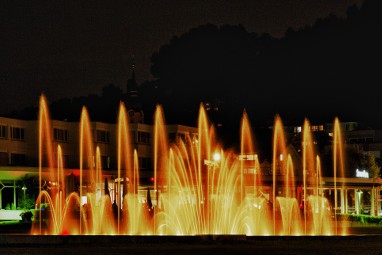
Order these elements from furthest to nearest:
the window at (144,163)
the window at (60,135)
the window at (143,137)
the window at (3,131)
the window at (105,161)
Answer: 1. the window at (143,137)
2. the window at (144,163)
3. the window at (105,161)
4. the window at (60,135)
5. the window at (3,131)

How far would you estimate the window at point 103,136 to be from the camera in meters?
75.6

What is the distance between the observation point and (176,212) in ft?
119

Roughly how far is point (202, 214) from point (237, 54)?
11484 cm

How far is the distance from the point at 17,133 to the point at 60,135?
541 cm

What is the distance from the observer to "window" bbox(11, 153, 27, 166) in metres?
65.6

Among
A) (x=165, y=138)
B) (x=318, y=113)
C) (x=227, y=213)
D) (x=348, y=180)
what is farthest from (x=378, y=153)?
(x=227, y=213)

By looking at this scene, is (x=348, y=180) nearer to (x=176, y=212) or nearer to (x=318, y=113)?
(x=176, y=212)

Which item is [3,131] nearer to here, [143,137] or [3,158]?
[3,158]

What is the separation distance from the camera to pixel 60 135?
234ft

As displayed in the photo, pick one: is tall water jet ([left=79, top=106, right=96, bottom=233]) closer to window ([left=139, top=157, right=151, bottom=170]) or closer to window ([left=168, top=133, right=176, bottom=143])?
window ([left=139, top=157, right=151, bottom=170])
